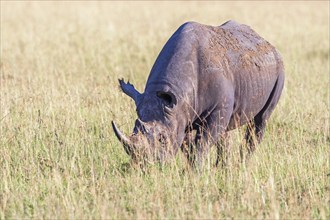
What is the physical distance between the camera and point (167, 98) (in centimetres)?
727

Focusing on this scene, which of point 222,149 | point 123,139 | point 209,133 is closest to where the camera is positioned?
point 123,139

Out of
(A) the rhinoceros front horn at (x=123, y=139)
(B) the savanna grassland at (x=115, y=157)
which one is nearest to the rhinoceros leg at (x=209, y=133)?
(B) the savanna grassland at (x=115, y=157)

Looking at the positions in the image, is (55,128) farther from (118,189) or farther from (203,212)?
(203,212)

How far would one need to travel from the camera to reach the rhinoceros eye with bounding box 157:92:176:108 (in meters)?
7.19

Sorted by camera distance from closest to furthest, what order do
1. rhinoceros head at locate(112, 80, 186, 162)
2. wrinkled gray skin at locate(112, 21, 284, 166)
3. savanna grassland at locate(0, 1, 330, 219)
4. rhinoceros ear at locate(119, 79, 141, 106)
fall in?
savanna grassland at locate(0, 1, 330, 219)
rhinoceros head at locate(112, 80, 186, 162)
wrinkled gray skin at locate(112, 21, 284, 166)
rhinoceros ear at locate(119, 79, 141, 106)

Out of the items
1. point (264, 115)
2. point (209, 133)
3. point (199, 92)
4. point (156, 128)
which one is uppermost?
point (199, 92)

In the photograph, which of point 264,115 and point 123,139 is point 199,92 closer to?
point 123,139

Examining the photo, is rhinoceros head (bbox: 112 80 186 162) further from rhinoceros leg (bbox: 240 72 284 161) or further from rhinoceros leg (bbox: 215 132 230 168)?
rhinoceros leg (bbox: 240 72 284 161)

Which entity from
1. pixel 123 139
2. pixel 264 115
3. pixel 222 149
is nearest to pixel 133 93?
pixel 123 139

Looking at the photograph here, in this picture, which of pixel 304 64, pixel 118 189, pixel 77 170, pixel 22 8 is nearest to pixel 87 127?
pixel 77 170

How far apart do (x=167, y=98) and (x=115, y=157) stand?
1130mm

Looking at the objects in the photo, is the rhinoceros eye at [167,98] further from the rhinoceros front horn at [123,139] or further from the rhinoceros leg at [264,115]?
the rhinoceros leg at [264,115]

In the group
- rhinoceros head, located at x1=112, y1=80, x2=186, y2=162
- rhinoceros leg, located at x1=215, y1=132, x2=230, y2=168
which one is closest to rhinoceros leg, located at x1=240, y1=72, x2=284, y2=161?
rhinoceros leg, located at x1=215, y1=132, x2=230, y2=168

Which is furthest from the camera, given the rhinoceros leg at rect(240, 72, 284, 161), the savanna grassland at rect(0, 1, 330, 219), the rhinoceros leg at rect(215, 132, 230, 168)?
the rhinoceros leg at rect(240, 72, 284, 161)
